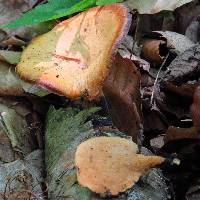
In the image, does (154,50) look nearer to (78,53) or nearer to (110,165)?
(78,53)

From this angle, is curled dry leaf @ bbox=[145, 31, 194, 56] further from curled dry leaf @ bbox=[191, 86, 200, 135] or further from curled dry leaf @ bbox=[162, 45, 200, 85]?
curled dry leaf @ bbox=[191, 86, 200, 135]

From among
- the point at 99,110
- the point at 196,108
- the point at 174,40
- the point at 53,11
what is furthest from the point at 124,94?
the point at 53,11

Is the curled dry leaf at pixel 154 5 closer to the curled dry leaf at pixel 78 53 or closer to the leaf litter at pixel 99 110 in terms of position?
the leaf litter at pixel 99 110

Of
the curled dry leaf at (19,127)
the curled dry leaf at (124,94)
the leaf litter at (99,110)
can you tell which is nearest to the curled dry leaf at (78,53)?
the leaf litter at (99,110)

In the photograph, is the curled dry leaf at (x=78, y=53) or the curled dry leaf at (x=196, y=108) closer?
the curled dry leaf at (x=196, y=108)

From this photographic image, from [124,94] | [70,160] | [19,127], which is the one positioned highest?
[124,94]
